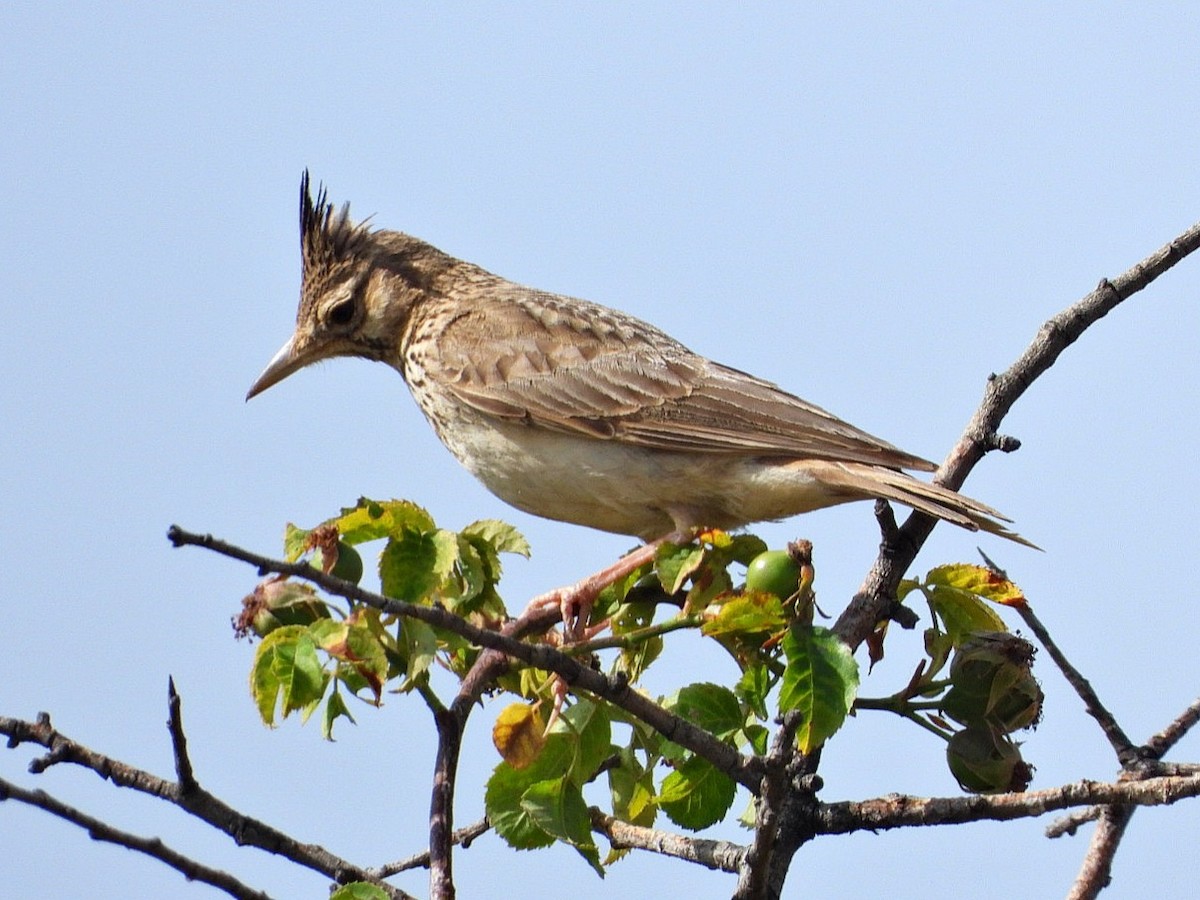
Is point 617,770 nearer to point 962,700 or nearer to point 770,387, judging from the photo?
point 962,700

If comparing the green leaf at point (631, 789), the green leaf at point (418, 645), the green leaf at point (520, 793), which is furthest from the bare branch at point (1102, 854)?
the green leaf at point (418, 645)

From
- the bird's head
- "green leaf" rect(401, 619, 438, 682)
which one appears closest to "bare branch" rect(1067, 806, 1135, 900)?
"green leaf" rect(401, 619, 438, 682)

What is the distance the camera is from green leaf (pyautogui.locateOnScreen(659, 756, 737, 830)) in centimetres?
388

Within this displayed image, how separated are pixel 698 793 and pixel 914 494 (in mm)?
1449

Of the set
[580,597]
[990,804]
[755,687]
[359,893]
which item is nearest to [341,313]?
[580,597]

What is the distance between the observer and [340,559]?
3.90 metres

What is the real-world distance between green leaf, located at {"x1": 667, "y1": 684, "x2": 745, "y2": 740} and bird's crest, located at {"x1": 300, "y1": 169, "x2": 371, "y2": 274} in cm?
420

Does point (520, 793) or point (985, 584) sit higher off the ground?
point (985, 584)

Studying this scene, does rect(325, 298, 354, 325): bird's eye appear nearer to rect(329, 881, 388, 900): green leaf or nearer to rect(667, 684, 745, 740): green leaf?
rect(667, 684, 745, 740): green leaf

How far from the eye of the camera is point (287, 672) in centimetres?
369

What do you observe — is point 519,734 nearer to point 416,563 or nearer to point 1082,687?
point 416,563

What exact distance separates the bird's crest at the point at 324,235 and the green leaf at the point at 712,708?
13.8 feet

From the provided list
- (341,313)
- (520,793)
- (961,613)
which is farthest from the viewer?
(341,313)

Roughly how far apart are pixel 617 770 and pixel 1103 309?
2037mm
